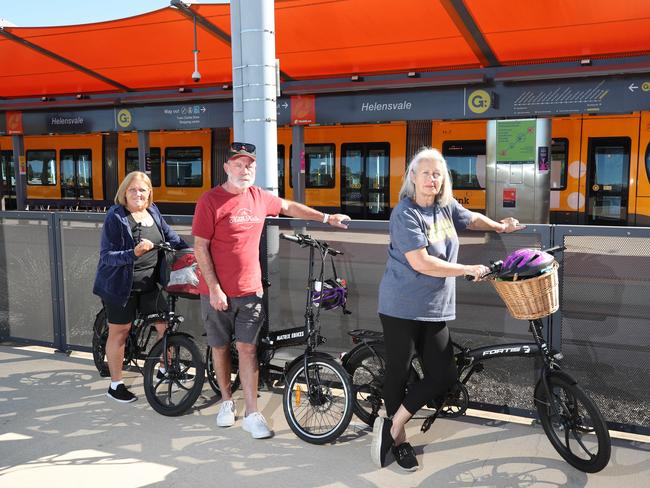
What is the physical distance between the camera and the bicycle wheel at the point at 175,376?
427cm

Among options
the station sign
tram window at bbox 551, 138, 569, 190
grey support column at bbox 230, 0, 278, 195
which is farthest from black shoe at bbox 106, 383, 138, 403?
tram window at bbox 551, 138, 569, 190

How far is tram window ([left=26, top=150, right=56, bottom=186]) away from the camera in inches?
813

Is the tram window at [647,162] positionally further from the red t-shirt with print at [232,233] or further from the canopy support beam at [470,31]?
the red t-shirt with print at [232,233]

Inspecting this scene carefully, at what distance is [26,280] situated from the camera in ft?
19.9

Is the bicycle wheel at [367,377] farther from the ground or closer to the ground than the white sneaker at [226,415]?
farther from the ground

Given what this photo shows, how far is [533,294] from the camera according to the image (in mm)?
3166

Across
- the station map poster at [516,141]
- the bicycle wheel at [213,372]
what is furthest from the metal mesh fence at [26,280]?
the station map poster at [516,141]

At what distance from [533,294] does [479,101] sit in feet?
26.0

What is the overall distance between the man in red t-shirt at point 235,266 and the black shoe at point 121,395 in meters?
0.87

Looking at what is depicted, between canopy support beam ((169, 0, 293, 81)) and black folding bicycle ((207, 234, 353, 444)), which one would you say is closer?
black folding bicycle ((207, 234, 353, 444))

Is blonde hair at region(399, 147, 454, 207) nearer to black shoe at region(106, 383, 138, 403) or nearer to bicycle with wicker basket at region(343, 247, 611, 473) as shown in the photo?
bicycle with wicker basket at region(343, 247, 611, 473)

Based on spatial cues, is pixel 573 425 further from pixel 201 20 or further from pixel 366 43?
pixel 201 20

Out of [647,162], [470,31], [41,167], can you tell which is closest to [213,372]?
[470,31]

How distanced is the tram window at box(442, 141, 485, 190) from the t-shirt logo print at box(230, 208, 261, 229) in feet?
37.8
